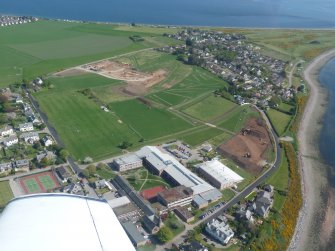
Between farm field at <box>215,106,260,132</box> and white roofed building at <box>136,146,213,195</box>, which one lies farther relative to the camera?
farm field at <box>215,106,260,132</box>

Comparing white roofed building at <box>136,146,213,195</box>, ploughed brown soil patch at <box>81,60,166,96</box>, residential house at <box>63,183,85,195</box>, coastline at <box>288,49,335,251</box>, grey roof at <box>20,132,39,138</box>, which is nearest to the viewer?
coastline at <box>288,49,335,251</box>

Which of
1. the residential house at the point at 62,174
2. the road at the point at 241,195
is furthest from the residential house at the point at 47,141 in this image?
the road at the point at 241,195

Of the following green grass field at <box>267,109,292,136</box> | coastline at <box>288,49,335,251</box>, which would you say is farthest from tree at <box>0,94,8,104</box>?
coastline at <box>288,49,335,251</box>

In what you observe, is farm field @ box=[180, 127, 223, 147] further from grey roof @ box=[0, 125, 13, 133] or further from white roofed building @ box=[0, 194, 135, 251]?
white roofed building @ box=[0, 194, 135, 251]

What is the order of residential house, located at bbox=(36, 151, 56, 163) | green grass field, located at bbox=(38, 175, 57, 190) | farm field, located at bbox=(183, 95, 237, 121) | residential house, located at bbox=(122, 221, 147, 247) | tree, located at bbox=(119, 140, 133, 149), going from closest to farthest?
residential house, located at bbox=(122, 221, 147, 247), green grass field, located at bbox=(38, 175, 57, 190), residential house, located at bbox=(36, 151, 56, 163), tree, located at bbox=(119, 140, 133, 149), farm field, located at bbox=(183, 95, 237, 121)

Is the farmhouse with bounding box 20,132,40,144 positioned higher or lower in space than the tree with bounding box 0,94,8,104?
lower

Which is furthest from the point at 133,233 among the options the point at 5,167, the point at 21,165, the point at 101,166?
the point at 5,167

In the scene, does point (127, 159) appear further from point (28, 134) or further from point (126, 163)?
point (28, 134)
